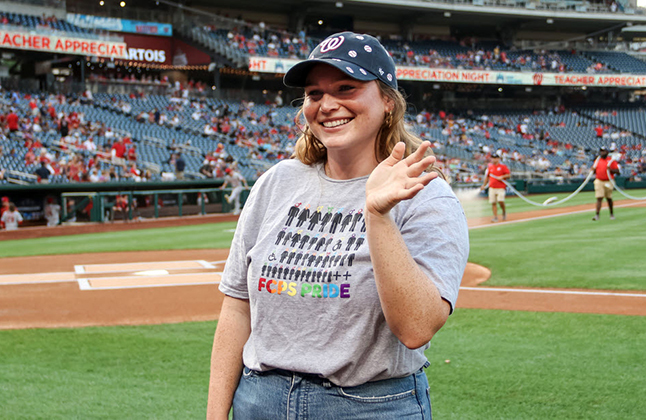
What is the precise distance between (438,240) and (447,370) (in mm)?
3708

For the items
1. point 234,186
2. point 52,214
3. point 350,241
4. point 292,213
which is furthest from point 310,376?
point 234,186

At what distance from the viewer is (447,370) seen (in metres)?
→ 5.19

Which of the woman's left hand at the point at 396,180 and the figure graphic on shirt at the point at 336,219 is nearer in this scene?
the woman's left hand at the point at 396,180

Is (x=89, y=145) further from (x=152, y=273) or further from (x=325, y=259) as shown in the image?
(x=325, y=259)

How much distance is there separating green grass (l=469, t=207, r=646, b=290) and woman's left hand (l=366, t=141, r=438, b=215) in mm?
7877

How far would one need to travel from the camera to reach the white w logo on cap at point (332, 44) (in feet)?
6.40

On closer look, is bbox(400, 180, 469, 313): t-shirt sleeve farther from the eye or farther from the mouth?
the eye

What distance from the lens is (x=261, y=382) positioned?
195 centimetres

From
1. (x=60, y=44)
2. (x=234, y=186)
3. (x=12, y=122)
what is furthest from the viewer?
(x=60, y=44)

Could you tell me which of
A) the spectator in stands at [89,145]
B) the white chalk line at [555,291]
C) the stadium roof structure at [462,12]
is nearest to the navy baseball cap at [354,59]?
the white chalk line at [555,291]

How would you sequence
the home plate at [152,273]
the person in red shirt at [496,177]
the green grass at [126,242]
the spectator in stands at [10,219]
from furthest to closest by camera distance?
the spectator in stands at [10,219]
the person in red shirt at [496,177]
the green grass at [126,242]
the home plate at [152,273]

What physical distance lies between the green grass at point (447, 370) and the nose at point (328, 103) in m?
2.91

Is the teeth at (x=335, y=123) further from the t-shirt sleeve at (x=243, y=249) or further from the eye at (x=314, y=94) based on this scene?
the t-shirt sleeve at (x=243, y=249)

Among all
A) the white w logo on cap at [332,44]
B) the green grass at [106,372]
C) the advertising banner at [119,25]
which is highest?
the advertising banner at [119,25]
